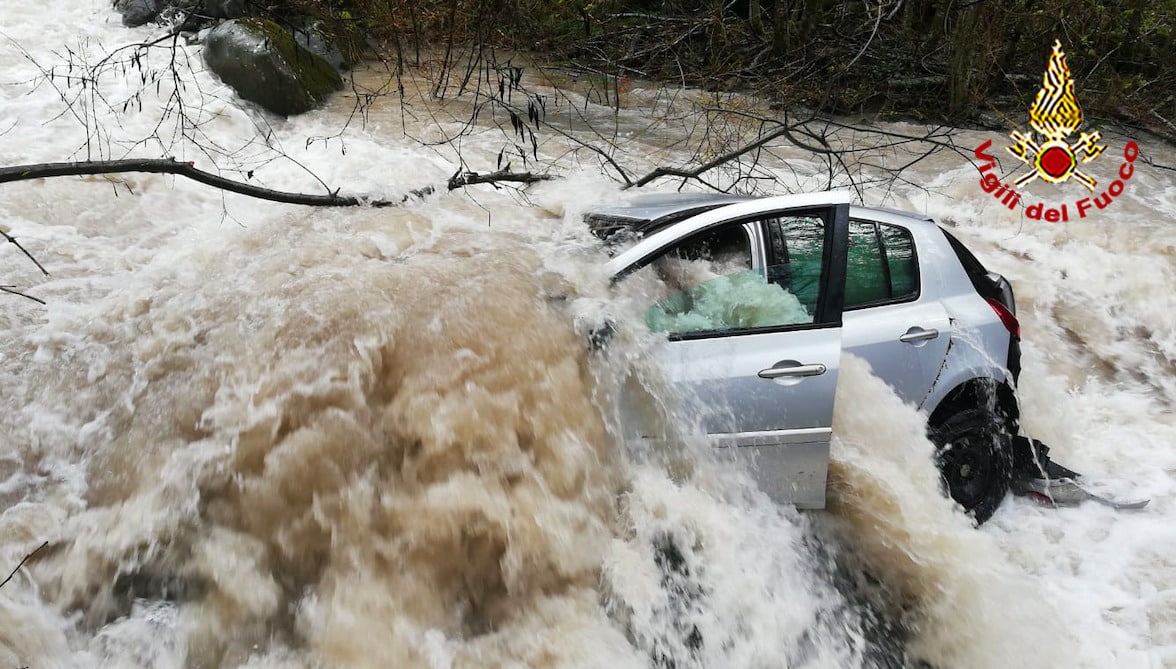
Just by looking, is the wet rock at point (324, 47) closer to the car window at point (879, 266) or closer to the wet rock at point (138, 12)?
the wet rock at point (138, 12)

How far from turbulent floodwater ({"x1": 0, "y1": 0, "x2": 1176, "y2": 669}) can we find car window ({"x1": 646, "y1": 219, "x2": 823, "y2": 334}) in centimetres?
28

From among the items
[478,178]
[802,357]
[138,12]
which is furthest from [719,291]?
[138,12]

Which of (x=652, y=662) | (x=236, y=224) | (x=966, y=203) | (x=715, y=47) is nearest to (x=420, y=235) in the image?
(x=236, y=224)

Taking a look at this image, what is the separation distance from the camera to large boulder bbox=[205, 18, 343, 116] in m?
8.70

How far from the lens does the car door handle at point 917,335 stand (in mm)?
3334

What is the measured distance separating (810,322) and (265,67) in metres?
8.02

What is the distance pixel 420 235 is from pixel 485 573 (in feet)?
9.68

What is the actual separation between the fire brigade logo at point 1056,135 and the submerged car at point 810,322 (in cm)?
586

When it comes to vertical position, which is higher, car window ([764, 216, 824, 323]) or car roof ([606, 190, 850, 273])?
car roof ([606, 190, 850, 273])

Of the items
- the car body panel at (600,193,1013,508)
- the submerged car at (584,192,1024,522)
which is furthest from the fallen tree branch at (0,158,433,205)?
the car body panel at (600,193,1013,508)

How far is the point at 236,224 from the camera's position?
5730mm

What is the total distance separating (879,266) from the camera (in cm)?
350

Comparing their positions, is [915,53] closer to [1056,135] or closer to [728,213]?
[1056,135]

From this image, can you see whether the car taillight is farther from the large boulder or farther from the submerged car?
the large boulder
